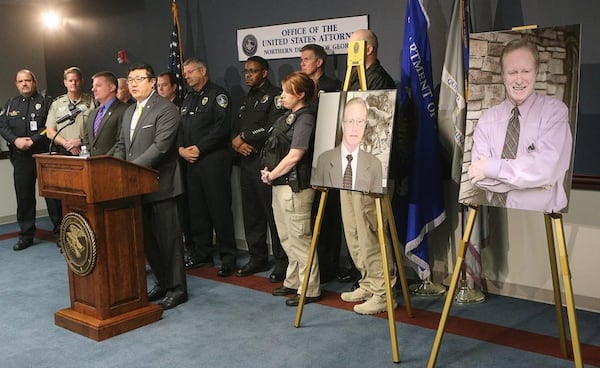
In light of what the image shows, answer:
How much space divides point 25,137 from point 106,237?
10.1 ft

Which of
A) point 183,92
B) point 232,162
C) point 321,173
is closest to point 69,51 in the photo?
point 183,92

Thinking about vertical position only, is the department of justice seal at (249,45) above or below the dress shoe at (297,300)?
above

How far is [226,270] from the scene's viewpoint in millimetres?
5070

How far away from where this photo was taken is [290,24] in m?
5.36

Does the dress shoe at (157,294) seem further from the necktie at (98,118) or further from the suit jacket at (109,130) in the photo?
the necktie at (98,118)

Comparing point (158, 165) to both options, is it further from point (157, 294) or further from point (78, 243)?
point (157, 294)

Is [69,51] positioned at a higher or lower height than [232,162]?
higher

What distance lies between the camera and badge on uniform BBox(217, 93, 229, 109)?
5.20m

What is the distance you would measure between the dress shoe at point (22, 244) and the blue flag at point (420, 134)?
3.97 m

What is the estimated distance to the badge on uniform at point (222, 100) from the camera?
205 inches

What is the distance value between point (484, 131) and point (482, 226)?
4.60 ft

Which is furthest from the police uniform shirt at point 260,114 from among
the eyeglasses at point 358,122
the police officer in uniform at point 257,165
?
the eyeglasses at point 358,122

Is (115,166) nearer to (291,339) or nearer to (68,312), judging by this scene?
(68,312)

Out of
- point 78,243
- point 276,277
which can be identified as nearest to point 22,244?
point 78,243
